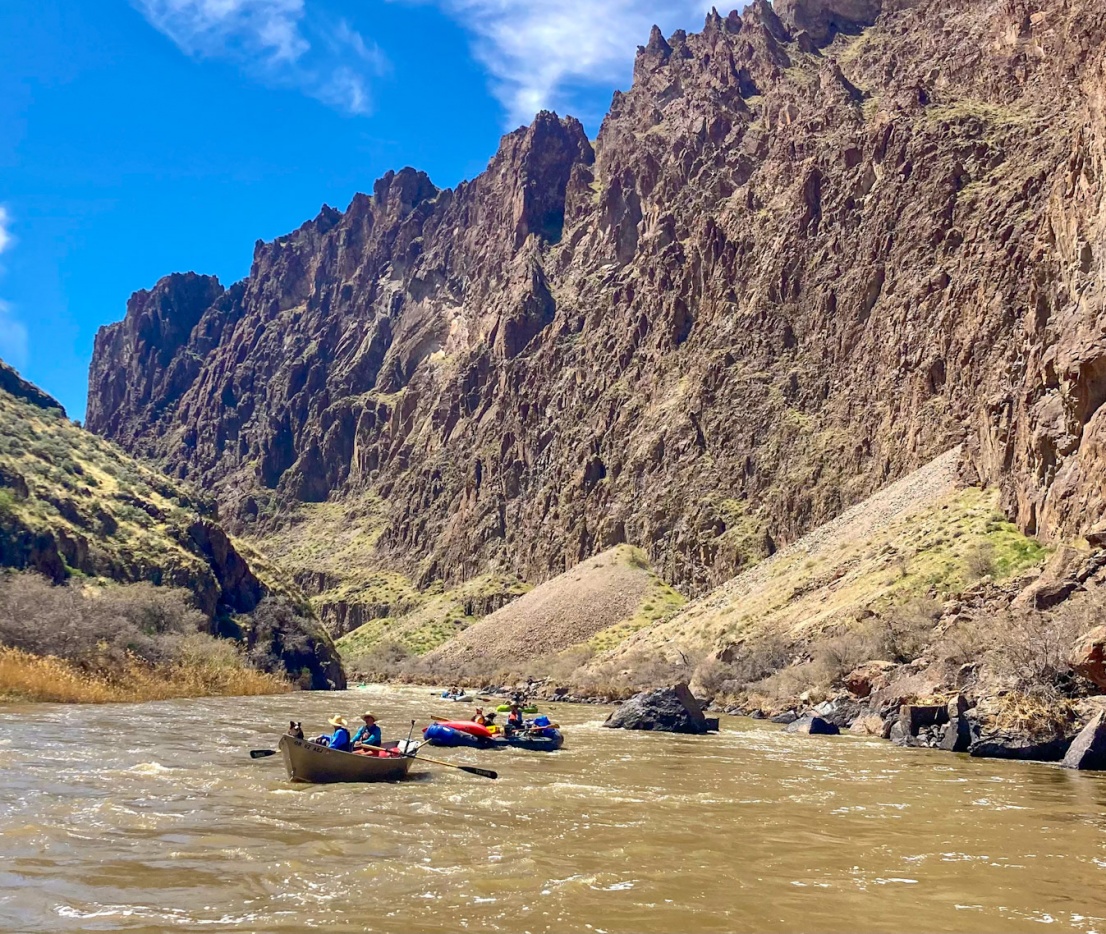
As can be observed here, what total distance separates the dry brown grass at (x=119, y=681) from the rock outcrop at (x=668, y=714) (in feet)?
65.5

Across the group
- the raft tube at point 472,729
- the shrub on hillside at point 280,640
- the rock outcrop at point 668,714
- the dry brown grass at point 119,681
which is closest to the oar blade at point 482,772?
the raft tube at point 472,729

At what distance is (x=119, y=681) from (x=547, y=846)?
3219 cm

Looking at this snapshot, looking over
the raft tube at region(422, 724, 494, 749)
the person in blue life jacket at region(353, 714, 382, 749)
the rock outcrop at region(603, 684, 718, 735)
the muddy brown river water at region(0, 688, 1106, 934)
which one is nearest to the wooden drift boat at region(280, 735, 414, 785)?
the muddy brown river water at region(0, 688, 1106, 934)

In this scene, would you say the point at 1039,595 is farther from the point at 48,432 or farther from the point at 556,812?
the point at 48,432

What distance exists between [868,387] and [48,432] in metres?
73.3

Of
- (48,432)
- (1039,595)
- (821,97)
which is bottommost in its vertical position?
(1039,595)

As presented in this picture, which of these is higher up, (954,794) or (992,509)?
(992,509)

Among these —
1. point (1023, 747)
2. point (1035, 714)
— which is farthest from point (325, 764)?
point (1035, 714)

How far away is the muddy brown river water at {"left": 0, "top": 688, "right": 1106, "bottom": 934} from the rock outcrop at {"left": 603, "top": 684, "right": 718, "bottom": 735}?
1058 cm

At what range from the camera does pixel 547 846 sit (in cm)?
1290

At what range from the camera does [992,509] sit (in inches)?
2122

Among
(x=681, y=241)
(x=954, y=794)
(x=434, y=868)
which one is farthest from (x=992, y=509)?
(x=681, y=241)

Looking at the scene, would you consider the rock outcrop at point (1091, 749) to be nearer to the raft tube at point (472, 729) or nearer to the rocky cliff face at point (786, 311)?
the raft tube at point (472, 729)

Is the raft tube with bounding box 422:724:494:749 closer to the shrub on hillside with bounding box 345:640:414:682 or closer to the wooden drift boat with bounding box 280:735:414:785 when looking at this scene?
the wooden drift boat with bounding box 280:735:414:785
